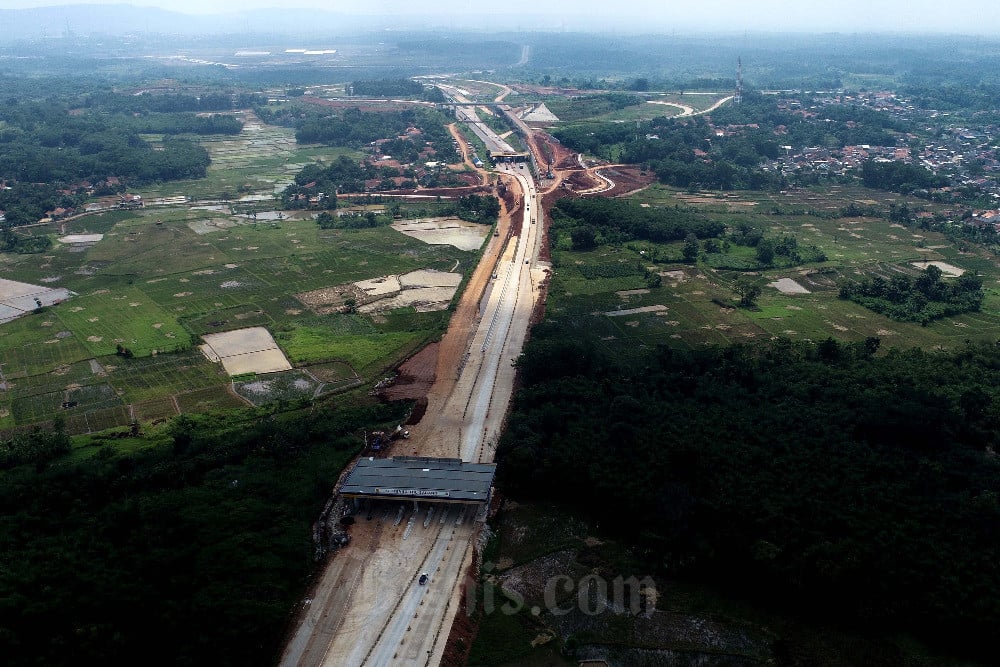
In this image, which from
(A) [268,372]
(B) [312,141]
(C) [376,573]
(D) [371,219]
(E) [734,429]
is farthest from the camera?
(B) [312,141]

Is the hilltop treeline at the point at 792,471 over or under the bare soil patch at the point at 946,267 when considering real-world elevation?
over

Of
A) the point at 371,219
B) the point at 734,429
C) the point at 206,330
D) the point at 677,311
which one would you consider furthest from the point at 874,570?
the point at 371,219

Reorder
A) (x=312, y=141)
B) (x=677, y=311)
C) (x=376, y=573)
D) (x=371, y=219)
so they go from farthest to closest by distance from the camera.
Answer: (x=312, y=141) < (x=371, y=219) < (x=677, y=311) < (x=376, y=573)

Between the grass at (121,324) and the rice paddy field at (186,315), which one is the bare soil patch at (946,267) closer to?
the rice paddy field at (186,315)

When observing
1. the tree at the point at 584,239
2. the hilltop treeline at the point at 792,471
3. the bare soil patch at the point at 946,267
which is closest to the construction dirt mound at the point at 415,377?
the hilltop treeline at the point at 792,471

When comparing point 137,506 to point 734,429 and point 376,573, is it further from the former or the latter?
point 734,429

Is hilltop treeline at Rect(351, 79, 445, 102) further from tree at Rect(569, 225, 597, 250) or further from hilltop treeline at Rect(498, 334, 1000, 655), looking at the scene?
hilltop treeline at Rect(498, 334, 1000, 655)

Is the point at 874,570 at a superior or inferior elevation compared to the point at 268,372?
superior
